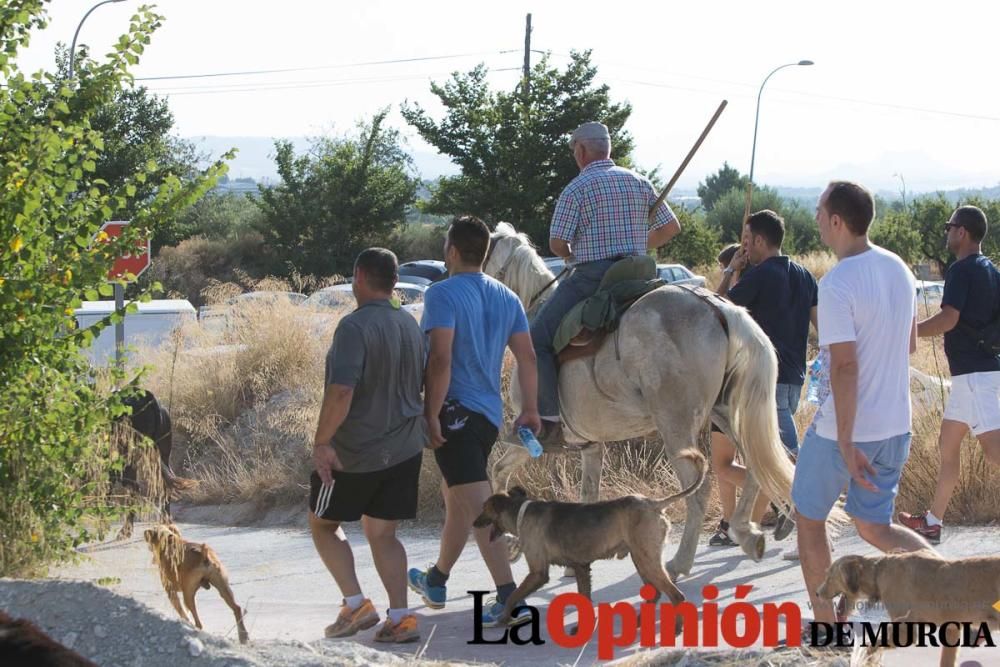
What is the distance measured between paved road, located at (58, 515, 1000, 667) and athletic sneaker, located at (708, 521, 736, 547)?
117mm

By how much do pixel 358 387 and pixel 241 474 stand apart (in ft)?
19.4

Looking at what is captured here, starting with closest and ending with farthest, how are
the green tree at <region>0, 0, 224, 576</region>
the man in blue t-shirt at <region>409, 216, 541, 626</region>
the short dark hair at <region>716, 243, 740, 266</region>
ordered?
the green tree at <region>0, 0, 224, 576</region> < the man in blue t-shirt at <region>409, 216, 541, 626</region> < the short dark hair at <region>716, 243, 740, 266</region>

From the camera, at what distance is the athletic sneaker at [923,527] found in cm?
801

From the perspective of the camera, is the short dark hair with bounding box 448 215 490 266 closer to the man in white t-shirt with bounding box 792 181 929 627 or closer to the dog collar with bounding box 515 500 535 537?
the dog collar with bounding box 515 500 535 537

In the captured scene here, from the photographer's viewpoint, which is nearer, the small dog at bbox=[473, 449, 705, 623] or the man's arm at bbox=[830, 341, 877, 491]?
the man's arm at bbox=[830, 341, 877, 491]

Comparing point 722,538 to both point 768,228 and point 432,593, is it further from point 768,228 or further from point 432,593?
point 432,593

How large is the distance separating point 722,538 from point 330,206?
129ft

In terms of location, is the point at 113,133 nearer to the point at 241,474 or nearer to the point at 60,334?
the point at 241,474

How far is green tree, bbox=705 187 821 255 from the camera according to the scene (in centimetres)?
4925

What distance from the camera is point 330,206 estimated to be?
46812 mm

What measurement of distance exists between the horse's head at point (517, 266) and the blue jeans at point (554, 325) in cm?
70

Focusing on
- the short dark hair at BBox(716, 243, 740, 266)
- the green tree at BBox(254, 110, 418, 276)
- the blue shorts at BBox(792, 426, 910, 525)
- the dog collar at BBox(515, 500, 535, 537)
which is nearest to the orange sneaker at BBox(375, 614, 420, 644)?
the dog collar at BBox(515, 500, 535, 537)

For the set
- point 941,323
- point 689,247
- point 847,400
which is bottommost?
point 847,400

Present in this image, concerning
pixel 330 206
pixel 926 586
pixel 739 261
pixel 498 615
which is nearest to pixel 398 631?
pixel 498 615
